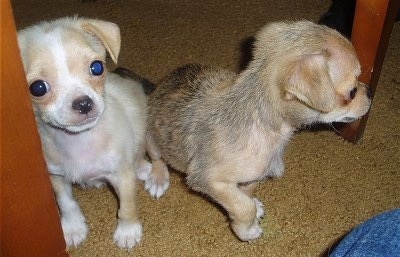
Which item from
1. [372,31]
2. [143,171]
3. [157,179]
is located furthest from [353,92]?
[143,171]

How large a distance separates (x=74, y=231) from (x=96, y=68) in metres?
0.80

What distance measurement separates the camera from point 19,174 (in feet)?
4.52

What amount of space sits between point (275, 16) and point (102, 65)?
1.71 metres

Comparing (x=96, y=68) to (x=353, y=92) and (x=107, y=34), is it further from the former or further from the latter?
(x=353, y=92)

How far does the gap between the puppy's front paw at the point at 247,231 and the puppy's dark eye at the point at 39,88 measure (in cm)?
91

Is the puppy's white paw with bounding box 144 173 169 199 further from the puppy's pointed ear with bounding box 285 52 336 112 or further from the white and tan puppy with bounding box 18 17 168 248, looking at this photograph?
the puppy's pointed ear with bounding box 285 52 336 112

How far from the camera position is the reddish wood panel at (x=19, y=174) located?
1223mm

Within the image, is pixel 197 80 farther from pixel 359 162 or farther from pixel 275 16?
pixel 275 16

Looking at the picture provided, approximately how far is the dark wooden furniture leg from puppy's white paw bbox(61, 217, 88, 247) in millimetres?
1360

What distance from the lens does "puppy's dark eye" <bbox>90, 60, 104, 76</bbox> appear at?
1.92 meters

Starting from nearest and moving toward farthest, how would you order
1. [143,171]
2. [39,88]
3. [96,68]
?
[39,88] < [96,68] < [143,171]

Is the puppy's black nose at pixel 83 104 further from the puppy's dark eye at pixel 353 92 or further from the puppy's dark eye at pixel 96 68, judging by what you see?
the puppy's dark eye at pixel 353 92

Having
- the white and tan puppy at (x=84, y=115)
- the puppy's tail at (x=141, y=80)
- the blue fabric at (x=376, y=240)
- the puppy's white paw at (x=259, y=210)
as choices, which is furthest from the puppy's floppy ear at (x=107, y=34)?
the blue fabric at (x=376, y=240)

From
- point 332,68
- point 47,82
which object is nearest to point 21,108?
point 47,82
